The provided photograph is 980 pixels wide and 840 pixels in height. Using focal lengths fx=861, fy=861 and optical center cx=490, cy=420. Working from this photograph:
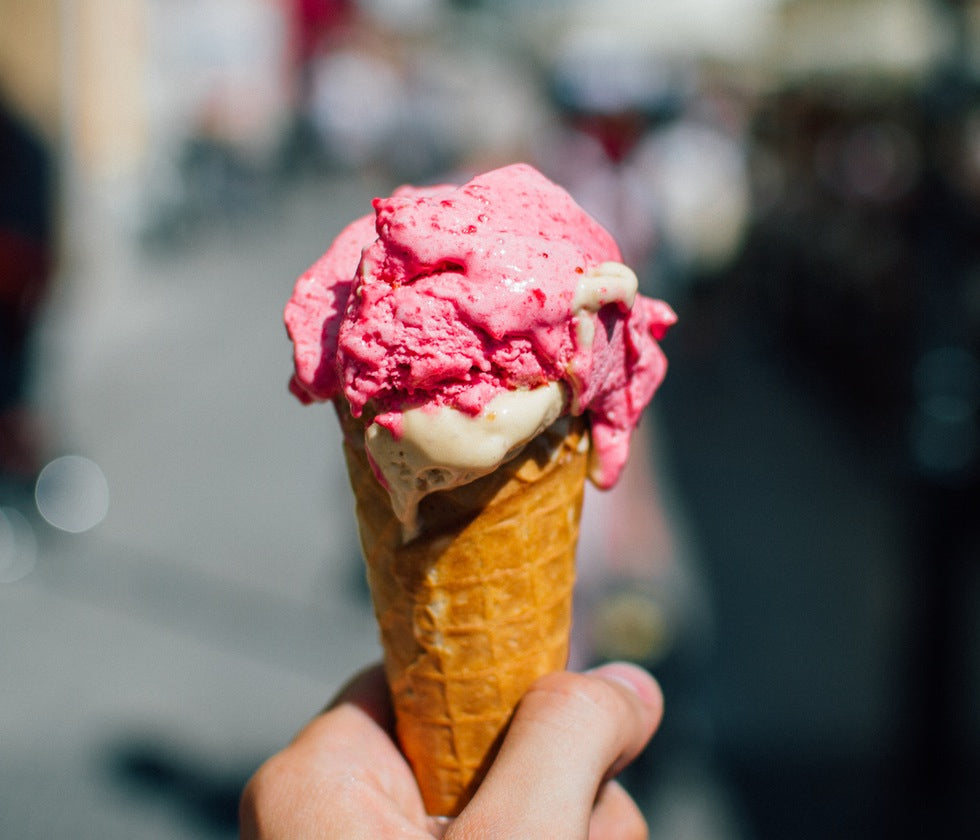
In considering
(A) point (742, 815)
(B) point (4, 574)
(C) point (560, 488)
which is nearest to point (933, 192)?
(A) point (742, 815)

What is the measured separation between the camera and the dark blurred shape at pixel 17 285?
4.86m

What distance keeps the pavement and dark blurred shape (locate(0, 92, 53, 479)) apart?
0.26m

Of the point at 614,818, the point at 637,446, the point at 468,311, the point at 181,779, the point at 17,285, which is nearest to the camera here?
the point at 468,311

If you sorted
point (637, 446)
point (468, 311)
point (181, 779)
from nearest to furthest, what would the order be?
point (468, 311) < point (181, 779) < point (637, 446)

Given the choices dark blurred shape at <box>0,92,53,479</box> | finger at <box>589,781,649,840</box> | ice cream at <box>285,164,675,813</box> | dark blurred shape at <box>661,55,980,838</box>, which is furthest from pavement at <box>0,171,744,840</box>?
ice cream at <box>285,164,675,813</box>

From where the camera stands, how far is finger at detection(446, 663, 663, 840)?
1103 mm

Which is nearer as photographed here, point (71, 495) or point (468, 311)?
point (468, 311)

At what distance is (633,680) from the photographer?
144 centimetres

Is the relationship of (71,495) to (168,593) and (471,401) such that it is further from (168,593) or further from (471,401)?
(471,401)

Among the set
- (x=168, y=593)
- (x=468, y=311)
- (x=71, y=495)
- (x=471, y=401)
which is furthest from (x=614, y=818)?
(x=71, y=495)

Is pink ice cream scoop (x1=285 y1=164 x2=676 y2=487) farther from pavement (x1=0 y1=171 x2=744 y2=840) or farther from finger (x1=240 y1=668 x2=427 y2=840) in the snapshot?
pavement (x1=0 y1=171 x2=744 y2=840)

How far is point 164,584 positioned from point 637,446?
2.42 metres

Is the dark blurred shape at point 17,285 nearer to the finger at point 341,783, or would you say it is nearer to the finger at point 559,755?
the finger at point 341,783

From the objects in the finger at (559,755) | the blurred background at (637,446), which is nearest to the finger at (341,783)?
the finger at (559,755)
